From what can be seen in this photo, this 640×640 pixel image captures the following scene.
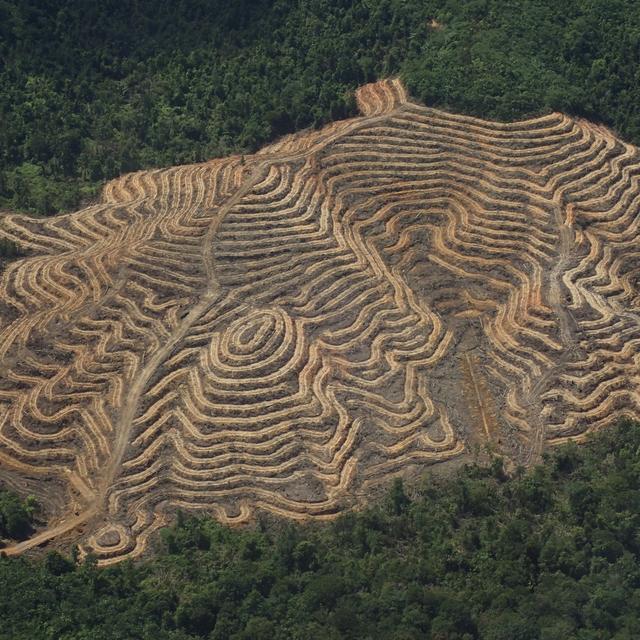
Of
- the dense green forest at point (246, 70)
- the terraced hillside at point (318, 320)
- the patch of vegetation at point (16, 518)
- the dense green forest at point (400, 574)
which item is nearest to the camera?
the dense green forest at point (400, 574)

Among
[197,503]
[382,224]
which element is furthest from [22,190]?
[197,503]

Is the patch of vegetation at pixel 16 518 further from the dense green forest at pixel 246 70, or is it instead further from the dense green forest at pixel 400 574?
the dense green forest at pixel 246 70

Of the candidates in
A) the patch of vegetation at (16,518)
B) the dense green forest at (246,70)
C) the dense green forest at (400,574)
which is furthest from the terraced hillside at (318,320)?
the dense green forest at (246,70)

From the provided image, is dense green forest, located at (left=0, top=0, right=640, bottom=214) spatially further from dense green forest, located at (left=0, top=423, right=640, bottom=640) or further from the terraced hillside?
dense green forest, located at (left=0, top=423, right=640, bottom=640)

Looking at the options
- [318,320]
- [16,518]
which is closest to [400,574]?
[16,518]

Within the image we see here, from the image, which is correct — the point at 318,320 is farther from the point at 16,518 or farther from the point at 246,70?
the point at 246,70

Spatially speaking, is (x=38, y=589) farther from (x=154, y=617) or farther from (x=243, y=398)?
(x=243, y=398)

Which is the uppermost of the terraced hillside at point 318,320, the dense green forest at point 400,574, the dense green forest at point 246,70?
the dense green forest at point 246,70
